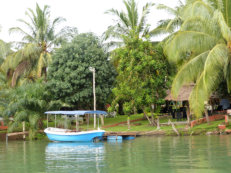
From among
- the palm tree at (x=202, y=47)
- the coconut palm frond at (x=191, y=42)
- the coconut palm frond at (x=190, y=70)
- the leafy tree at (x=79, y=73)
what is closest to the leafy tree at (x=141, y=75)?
the leafy tree at (x=79, y=73)

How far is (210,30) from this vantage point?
70.6 feet

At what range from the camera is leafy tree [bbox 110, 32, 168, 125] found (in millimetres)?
26234

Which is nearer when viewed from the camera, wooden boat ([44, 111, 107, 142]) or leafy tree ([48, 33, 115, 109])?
wooden boat ([44, 111, 107, 142])

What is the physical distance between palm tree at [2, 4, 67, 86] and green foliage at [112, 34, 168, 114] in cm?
894

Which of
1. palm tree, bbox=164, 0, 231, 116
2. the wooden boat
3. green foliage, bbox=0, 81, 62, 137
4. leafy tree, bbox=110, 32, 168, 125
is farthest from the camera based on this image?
green foliage, bbox=0, 81, 62, 137

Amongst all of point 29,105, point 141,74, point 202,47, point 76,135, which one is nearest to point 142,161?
point 202,47

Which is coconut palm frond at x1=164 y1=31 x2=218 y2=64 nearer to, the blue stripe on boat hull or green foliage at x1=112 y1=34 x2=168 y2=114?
green foliage at x1=112 y1=34 x2=168 y2=114

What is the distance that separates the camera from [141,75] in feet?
89.0

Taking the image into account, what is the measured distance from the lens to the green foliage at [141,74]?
26234 mm

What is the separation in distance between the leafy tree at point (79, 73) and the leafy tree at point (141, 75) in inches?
161

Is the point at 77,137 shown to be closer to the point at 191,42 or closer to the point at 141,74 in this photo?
the point at 141,74

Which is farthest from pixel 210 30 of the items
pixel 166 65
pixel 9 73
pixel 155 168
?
pixel 9 73

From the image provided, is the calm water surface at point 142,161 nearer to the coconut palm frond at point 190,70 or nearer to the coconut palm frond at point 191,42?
the coconut palm frond at point 190,70

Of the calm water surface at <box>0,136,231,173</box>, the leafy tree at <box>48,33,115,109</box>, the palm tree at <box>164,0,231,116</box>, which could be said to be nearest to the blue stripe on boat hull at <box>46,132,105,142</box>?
the leafy tree at <box>48,33,115,109</box>
